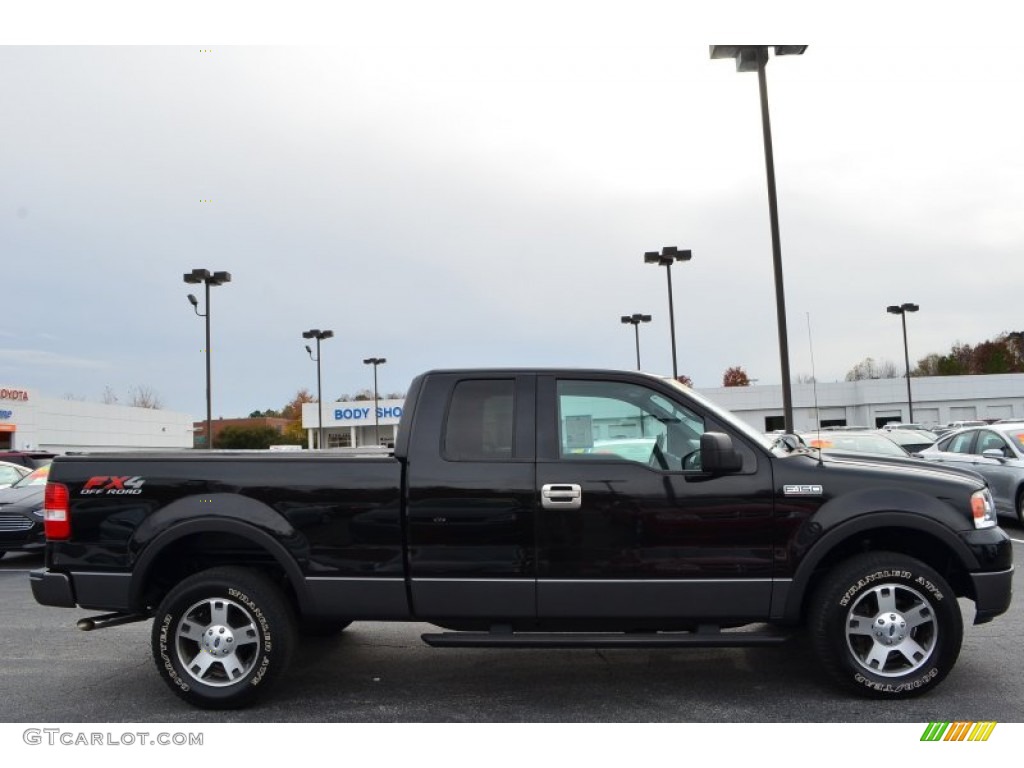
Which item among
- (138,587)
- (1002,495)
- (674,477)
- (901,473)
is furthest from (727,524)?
(1002,495)

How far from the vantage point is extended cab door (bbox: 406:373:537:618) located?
4.95 meters

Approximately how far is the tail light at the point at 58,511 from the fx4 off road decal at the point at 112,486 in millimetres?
116

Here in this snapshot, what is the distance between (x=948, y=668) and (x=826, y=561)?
33.9 inches

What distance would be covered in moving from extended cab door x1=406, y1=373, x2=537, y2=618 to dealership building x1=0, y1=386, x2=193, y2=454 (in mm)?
37301

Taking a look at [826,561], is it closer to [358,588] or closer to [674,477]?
[674,477]

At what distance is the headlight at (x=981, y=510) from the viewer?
500cm

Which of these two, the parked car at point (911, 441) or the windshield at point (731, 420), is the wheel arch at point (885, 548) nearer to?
the windshield at point (731, 420)

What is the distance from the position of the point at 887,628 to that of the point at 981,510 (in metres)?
0.92

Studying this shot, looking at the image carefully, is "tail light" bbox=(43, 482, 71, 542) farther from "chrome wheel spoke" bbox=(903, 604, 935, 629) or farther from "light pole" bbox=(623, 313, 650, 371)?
"light pole" bbox=(623, 313, 650, 371)

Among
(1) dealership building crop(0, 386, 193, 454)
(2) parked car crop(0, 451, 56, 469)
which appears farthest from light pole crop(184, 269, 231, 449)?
(2) parked car crop(0, 451, 56, 469)

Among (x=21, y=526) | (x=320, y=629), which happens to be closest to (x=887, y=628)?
(x=320, y=629)

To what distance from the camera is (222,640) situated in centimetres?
505

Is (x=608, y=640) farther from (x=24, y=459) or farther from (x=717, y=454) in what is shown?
(x=24, y=459)

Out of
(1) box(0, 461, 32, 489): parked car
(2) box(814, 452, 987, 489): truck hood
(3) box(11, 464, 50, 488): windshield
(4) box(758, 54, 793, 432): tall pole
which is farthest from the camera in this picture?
(4) box(758, 54, 793, 432): tall pole
